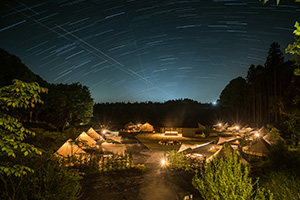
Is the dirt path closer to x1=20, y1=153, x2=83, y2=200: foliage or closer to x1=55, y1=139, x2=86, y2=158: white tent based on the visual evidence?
x1=20, y1=153, x2=83, y2=200: foliage

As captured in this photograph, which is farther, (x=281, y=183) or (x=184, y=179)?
(x=184, y=179)

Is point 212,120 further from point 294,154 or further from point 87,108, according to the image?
point 294,154

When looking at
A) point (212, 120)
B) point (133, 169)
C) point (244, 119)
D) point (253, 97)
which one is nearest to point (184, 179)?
point (133, 169)

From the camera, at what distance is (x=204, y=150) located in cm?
1339

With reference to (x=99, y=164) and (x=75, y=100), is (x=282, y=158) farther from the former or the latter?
(x=75, y=100)

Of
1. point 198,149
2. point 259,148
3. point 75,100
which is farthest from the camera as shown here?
point 75,100

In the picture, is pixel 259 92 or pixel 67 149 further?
pixel 259 92

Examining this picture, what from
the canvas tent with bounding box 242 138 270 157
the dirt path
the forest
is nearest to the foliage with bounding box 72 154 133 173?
the forest

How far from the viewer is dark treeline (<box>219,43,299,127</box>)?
29.3 m

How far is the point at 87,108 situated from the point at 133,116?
34934 millimetres

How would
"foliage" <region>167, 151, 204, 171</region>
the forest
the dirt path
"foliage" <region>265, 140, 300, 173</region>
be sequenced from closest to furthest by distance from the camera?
1. the forest
2. the dirt path
3. "foliage" <region>265, 140, 300, 173</region>
4. "foliage" <region>167, 151, 204, 171</region>

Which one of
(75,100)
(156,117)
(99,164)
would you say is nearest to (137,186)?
(99,164)

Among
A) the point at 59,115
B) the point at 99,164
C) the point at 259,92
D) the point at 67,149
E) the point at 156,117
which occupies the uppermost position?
the point at 259,92

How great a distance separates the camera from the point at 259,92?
37.7 meters
